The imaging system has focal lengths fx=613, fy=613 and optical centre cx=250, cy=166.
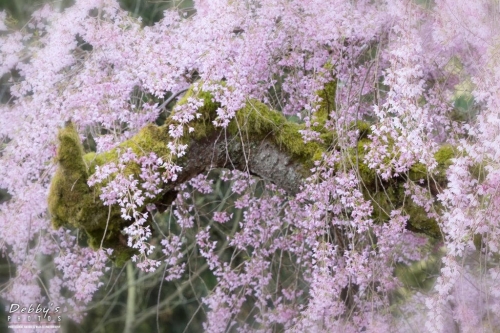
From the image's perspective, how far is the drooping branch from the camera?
7.44 ft

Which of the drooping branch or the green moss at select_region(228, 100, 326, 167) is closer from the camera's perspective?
the drooping branch

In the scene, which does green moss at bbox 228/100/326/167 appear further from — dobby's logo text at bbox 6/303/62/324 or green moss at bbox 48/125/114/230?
dobby's logo text at bbox 6/303/62/324

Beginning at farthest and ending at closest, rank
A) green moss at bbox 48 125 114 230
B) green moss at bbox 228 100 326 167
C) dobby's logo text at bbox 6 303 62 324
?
1. dobby's logo text at bbox 6 303 62 324
2. green moss at bbox 228 100 326 167
3. green moss at bbox 48 125 114 230

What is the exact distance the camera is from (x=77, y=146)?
2.25m

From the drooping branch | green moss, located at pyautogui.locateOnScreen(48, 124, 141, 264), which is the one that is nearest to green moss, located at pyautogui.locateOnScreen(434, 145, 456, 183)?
the drooping branch

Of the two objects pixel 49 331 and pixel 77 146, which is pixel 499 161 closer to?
pixel 77 146

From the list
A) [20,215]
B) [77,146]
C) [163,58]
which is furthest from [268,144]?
[20,215]

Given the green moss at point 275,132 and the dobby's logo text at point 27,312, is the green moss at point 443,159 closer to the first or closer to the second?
the green moss at point 275,132

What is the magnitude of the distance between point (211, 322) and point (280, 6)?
5.33ft

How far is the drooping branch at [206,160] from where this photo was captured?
2.27 meters

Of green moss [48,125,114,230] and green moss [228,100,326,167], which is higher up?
green moss [228,100,326,167]

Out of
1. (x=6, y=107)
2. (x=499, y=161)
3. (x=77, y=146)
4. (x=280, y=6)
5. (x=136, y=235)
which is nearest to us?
(x=499, y=161)

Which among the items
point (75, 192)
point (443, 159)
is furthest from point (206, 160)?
point (443, 159)

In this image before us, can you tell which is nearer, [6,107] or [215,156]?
[215,156]
